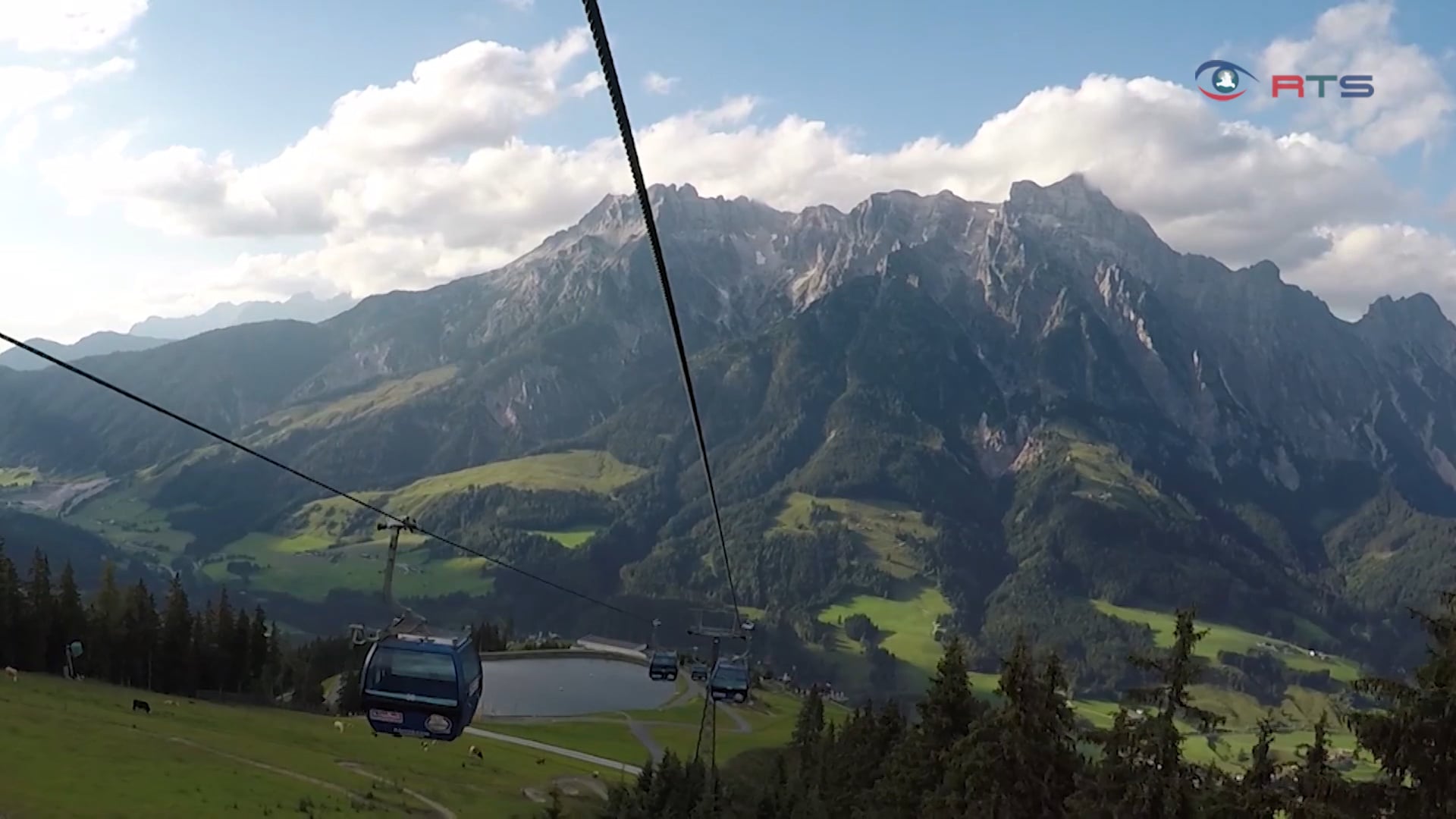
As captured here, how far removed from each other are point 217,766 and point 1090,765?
56.5 meters

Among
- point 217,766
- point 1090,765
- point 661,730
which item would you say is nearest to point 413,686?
point 1090,765

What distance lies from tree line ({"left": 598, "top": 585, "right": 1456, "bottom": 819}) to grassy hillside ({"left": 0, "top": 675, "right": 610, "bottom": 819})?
620 inches

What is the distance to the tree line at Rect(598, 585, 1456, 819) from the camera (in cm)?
2197

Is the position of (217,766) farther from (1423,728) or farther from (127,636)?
(1423,728)

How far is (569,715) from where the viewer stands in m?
146

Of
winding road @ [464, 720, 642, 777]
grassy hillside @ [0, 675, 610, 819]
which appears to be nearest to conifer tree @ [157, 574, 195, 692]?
grassy hillside @ [0, 675, 610, 819]

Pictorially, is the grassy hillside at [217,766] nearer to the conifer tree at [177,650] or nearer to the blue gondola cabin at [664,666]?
the conifer tree at [177,650]

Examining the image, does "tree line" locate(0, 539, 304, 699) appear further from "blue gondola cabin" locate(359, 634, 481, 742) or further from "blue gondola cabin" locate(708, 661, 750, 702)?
"blue gondola cabin" locate(359, 634, 481, 742)

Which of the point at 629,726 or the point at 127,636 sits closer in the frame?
the point at 127,636

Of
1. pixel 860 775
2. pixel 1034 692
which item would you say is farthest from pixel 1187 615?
pixel 860 775

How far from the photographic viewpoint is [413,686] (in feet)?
98.2

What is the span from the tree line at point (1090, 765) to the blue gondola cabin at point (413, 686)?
751 inches

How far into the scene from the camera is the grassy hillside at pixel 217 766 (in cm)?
5538

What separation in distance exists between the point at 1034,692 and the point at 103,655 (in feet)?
335
